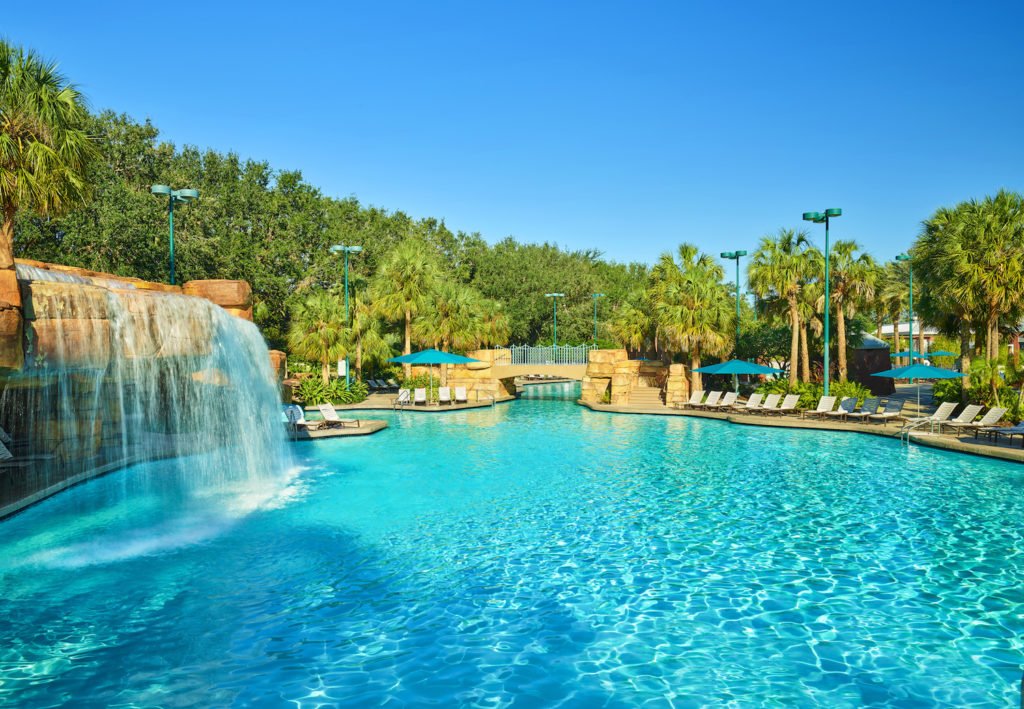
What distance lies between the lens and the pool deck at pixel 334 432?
70.5ft

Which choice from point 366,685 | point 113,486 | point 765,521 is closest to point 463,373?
point 113,486

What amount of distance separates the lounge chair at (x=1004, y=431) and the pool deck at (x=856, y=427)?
308 mm

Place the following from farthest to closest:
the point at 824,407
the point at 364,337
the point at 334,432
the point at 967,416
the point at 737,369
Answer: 1. the point at 364,337
2. the point at 737,369
3. the point at 824,407
4. the point at 334,432
5. the point at 967,416

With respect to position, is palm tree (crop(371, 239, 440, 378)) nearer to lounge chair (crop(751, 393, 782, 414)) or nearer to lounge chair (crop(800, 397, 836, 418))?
lounge chair (crop(751, 393, 782, 414))

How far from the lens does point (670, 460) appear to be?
711 inches

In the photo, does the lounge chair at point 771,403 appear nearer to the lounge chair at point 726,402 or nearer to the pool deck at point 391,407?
the lounge chair at point 726,402

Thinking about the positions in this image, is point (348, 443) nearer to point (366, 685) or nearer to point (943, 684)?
point (366, 685)

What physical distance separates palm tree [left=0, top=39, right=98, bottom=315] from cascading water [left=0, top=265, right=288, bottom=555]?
1.76m

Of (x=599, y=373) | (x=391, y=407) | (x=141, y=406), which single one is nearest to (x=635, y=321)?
(x=599, y=373)

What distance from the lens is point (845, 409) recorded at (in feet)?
79.8

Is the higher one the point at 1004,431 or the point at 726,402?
the point at 726,402

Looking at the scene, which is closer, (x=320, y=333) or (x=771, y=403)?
(x=771, y=403)

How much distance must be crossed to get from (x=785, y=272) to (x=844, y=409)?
7395 millimetres

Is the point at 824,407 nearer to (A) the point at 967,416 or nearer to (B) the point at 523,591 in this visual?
(A) the point at 967,416
